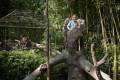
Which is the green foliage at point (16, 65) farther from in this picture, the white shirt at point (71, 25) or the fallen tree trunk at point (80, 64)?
the white shirt at point (71, 25)

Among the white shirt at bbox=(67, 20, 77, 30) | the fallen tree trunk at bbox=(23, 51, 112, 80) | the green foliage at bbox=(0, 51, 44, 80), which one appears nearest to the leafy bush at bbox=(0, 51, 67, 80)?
the green foliage at bbox=(0, 51, 44, 80)

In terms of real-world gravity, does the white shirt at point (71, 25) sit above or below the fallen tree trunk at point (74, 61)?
above

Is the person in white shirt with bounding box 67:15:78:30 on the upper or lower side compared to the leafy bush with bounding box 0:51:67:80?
upper

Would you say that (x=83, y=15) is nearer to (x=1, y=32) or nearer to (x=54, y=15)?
(x=54, y=15)

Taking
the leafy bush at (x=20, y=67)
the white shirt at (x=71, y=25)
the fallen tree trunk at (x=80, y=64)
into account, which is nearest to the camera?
the fallen tree trunk at (x=80, y=64)

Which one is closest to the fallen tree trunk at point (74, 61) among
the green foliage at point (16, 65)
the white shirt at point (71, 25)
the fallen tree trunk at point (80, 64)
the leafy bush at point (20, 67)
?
the fallen tree trunk at point (80, 64)

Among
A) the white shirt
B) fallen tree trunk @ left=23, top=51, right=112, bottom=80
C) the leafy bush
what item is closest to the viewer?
fallen tree trunk @ left=23, top=51, right=112, bottom=80

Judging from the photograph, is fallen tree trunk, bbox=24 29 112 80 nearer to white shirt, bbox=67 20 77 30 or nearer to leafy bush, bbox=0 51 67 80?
white shirt, bbox=67 20 77 30

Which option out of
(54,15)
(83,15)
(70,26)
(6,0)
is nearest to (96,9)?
(83,15)

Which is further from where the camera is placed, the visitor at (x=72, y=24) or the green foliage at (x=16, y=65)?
the green foliage at (x=16, y=65)

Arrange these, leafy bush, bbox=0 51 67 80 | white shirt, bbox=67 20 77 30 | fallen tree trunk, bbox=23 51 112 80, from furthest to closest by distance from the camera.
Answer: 1. leafy bush, bbox=0 51 67 80
2. white shirt, bbox=67 20 77 30
3. fallen tree trunk, bbox=23 51 112 80

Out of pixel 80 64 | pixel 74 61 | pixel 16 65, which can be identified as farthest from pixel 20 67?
pixel 80 64

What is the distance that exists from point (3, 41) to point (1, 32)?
19.9 inches

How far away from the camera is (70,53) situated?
7.36 meters
